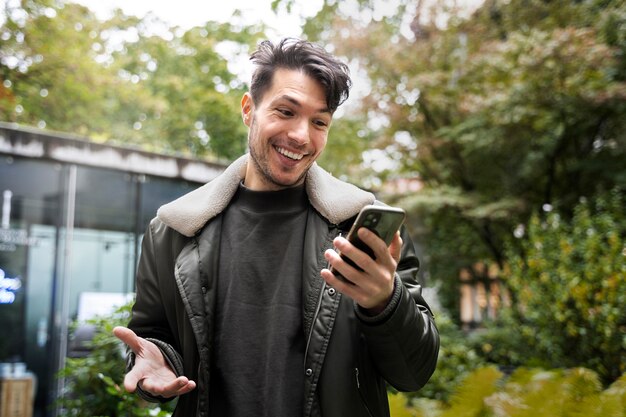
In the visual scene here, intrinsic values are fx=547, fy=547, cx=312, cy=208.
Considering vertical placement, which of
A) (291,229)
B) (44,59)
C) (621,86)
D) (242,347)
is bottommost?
(242,347)

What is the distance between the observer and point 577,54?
791cm

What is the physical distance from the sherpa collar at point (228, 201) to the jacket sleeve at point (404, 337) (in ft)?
0.97

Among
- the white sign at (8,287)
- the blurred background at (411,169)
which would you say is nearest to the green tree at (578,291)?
the blurred background at (411,169)

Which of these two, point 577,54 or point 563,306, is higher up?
point 577,54

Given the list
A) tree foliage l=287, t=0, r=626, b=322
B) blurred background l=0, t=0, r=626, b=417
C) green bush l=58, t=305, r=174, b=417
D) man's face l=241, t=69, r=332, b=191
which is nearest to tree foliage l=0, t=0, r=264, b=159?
blurred background l=0, t=0, r=626, b=417

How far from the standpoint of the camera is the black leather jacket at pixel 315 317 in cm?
154

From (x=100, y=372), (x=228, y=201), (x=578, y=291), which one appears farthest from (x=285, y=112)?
(x=578, y=291)

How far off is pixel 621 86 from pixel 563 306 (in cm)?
333

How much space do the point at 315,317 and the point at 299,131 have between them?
600 mm

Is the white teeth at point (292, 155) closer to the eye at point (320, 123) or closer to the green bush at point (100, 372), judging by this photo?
the eye at point (320, 123)

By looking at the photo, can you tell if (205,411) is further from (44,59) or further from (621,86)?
(44,59)

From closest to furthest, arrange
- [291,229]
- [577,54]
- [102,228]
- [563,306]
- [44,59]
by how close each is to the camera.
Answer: [291,229]
[563,306]
[102,228]
[577,54]
[44,59]

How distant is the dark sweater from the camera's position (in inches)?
66.4

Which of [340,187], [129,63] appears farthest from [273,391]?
[129,63]
